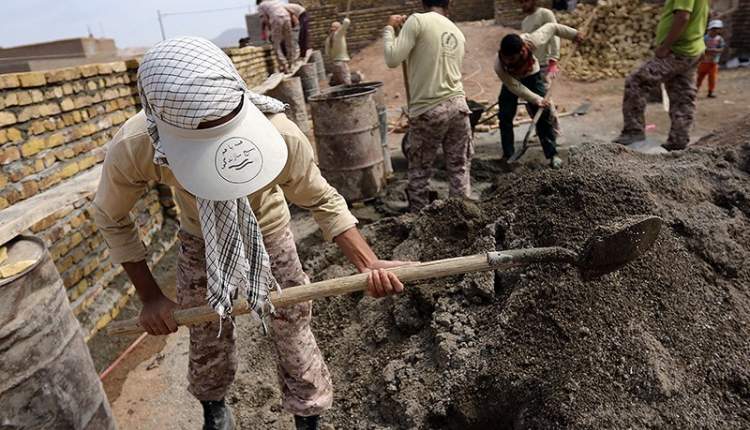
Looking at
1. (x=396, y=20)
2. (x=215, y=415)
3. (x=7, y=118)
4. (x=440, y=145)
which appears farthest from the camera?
(x=396, y=20)

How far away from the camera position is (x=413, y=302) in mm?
2830

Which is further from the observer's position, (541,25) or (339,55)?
(339,55)

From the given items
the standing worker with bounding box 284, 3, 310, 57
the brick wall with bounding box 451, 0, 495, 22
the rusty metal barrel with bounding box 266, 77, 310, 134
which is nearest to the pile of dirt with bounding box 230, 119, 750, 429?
the rusty metal barrel with bounding box 266, 77, 310, 134

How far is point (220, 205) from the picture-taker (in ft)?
5.68

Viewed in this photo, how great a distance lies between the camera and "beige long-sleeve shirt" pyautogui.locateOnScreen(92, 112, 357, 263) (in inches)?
68.8

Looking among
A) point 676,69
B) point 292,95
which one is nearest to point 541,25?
point 676,69

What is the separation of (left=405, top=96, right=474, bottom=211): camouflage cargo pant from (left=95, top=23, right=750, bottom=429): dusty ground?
3.06 ft

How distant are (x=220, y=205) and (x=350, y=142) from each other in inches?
133

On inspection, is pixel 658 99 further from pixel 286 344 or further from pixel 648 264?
pixel 286 344

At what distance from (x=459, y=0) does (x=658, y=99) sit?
32.8ft

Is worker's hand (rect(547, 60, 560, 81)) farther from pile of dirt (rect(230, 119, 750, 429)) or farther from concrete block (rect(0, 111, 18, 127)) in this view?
concrete block (rect(0, 111, 18, 127))

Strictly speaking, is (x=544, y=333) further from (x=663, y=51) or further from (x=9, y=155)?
(x=663, y=51)

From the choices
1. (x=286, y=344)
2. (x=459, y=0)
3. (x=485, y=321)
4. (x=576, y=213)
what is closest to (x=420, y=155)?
(x=576, y=213)

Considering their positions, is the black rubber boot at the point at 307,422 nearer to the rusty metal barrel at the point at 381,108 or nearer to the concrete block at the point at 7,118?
the concrete block at the point at 7,118
